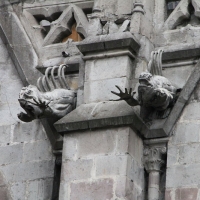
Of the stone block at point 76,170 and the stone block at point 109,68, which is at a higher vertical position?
the stone block at point 109,68

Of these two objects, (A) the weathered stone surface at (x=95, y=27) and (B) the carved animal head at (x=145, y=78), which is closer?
(B) the carved animal head at (x=145, y=78)

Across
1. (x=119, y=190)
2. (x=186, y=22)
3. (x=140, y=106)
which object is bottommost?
(x=119, y=190)

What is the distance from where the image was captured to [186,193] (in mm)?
14008

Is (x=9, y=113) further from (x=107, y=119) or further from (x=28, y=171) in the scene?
(x=107, y=119)

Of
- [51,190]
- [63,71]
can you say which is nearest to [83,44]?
[63,71]

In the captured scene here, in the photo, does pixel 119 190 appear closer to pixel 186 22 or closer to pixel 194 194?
pixel 194 194

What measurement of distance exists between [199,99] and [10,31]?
2517 mm

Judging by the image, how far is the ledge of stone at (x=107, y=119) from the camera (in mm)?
14125

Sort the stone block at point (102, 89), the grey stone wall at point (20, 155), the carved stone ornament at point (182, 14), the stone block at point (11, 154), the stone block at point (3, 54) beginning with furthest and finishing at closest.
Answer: the stone block at point (3, 54)
the stone block at point (11, 154)
the carved stone ornament at point (182, 14)
the grey stone wall at point (20, 155)
the stone block at point (102, 89)

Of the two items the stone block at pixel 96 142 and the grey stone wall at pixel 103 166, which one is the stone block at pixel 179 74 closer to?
the grey stone wall at pixel 103 166

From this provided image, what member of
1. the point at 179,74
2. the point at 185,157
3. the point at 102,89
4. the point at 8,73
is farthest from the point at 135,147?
the point at 8,73

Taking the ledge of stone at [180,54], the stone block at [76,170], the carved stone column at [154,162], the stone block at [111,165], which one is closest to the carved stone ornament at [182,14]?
the ledge of stone at [180,54]

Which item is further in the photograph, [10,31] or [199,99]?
[10,31]

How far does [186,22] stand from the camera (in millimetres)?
14969
